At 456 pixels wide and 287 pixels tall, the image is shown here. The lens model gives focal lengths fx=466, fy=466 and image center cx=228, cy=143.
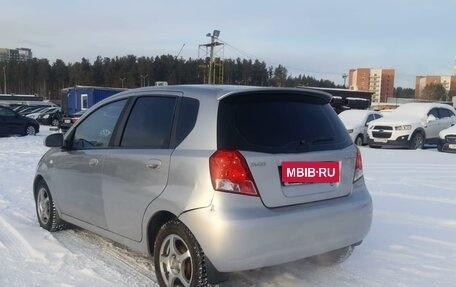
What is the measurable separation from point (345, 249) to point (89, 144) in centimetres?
269

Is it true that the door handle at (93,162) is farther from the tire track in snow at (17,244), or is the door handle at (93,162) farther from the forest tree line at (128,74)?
the forest tree line at (128,74)

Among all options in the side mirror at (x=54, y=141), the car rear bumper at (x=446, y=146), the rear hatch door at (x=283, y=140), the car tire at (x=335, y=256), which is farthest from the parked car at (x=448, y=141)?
the side mirror at (x=54, y=141)

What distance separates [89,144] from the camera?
4.76 metres

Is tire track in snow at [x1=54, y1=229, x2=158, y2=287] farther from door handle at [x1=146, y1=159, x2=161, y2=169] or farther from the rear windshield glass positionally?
the rear windshield glass

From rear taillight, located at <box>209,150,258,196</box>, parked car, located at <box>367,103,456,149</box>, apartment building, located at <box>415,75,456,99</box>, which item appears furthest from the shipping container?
apartment building, located at <box>415,75,456,99</box>

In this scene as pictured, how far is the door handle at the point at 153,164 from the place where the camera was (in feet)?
12.1

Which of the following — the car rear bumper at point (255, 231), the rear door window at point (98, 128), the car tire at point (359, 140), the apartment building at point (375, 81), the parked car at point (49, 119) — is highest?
the apartment building at point (375, 81)

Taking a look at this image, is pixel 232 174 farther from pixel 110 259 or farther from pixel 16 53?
pixel 16 53

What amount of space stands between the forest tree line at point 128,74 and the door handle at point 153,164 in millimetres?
66901

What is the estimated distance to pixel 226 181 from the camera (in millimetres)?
3252

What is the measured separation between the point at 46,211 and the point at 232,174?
126 inches

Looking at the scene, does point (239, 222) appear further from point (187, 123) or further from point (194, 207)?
point (187, 123)

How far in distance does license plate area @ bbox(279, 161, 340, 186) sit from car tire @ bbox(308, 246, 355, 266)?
69cm

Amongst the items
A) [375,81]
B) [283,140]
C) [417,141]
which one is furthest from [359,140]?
[375,81]
